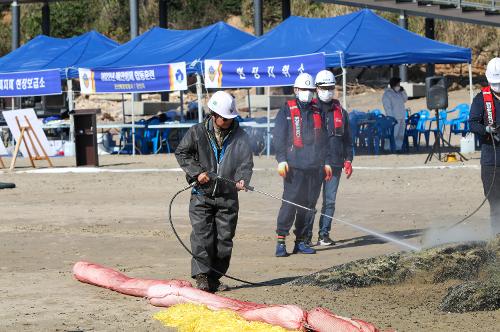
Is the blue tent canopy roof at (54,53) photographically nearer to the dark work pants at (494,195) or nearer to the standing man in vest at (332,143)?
the standing man in vest at (332,143)

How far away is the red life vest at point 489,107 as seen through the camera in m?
10.6

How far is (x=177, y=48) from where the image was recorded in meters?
28.7

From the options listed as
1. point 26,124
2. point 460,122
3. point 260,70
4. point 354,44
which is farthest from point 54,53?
point 460,122

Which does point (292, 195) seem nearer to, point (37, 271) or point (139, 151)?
point (37, 271)

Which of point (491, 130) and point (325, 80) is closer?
point (491, 130)

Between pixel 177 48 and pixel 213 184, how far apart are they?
20.0 meters

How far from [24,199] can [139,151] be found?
1155 centimetres

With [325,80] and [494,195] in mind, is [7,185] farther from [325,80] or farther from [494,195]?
[494,195]

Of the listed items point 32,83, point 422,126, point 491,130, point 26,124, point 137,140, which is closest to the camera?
point 491,130

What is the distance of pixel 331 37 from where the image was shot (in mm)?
25328

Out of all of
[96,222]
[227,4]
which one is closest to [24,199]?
[96,222]

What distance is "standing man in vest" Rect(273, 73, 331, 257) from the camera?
36.9 ft

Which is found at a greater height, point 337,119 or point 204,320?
point 337,119

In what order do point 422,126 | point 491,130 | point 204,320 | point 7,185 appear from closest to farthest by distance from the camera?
point 204,320 → point 491,130 → point 7,185 → point 422,126
